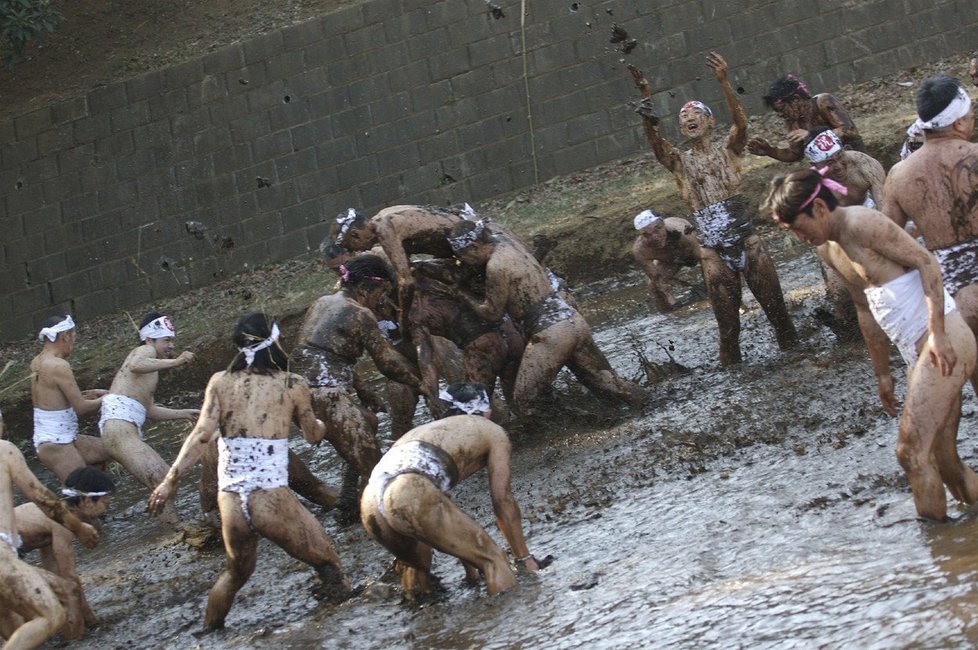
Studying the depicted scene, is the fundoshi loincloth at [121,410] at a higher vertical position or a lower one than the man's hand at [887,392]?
higher

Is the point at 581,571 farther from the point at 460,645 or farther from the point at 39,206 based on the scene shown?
the point at 39,206

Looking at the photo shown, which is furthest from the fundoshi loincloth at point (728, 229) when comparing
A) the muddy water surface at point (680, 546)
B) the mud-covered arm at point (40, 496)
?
the mud-covered arm at point (40, 496)

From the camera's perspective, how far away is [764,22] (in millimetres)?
15523

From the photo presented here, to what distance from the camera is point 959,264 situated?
18.9ft

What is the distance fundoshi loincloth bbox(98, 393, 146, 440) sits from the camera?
1001 cm

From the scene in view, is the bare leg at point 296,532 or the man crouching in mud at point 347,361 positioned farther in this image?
the man crouching in mud at point 347,361

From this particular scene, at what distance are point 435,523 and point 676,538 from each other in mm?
1272

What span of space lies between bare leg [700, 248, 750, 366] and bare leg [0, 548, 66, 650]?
5150 millimetres

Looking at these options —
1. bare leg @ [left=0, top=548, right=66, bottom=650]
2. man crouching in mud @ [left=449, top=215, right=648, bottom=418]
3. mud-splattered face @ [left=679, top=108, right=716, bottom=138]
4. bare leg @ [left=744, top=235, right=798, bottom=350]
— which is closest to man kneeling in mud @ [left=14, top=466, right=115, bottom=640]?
bare leg @ [left=0, top=548, right=66, bottom=650]

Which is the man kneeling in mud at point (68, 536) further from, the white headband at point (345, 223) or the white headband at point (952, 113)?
the white headband at point (952, 113)

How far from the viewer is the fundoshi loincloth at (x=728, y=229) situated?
934 cm

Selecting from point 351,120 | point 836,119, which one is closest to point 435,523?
point 836,119

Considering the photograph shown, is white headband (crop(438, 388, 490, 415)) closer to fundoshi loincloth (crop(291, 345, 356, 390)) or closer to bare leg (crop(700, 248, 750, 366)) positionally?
fundoshi loincloth (crop(291, 345, 356, 390))

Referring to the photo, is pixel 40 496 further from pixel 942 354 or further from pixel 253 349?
pixel 942 354
